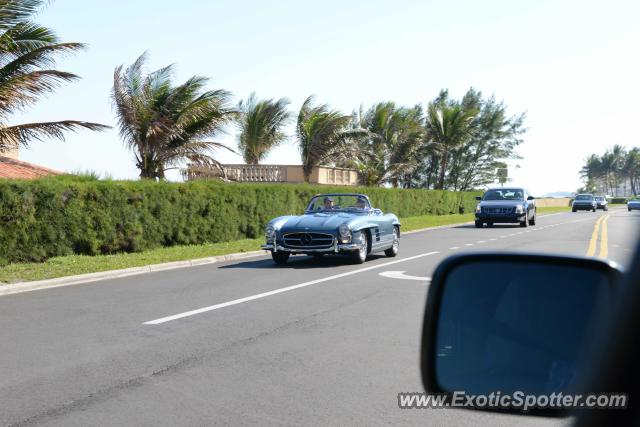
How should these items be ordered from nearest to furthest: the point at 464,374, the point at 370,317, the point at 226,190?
the point at 464,374, the point at 370,317, the point at 226,190

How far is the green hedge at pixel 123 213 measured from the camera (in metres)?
15.2

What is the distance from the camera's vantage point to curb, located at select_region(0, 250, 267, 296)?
1178 cm

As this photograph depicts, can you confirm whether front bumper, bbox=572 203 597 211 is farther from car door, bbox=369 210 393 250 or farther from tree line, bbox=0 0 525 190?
car door, bbox=369 210 393 250

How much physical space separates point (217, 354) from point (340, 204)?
33.1 ft

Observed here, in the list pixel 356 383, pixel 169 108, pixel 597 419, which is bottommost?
pixel 356 383

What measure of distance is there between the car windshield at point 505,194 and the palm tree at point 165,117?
12.9 metres

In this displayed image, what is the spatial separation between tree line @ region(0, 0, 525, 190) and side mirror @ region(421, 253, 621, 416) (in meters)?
17.4

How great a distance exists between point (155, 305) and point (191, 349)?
2964 millimetres

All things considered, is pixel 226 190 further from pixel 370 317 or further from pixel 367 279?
pixel 370 317

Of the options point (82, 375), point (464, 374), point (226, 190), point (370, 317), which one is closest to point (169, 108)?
point (226, 190)

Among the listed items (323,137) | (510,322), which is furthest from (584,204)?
(510,322)

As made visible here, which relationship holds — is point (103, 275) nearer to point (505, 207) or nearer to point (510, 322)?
point (510, 322)

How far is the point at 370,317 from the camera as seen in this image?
8570 mm

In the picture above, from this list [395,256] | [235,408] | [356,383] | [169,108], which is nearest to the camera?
[235,408]
